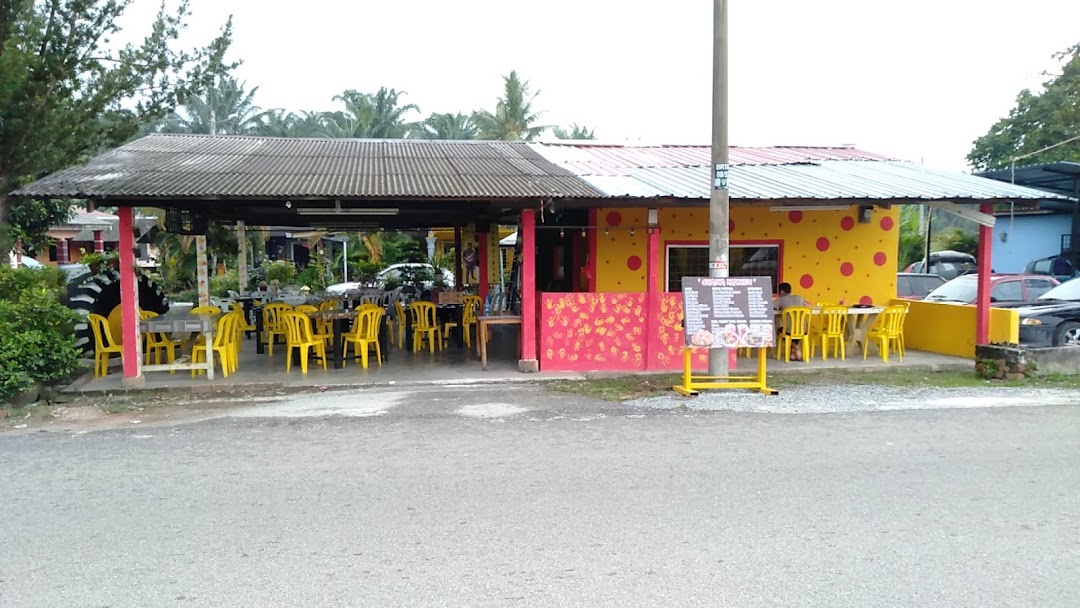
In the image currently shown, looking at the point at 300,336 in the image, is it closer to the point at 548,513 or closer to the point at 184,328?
the point at 184,328

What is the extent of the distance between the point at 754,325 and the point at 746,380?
3.54 feet

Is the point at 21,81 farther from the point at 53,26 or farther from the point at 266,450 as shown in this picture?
the point at 266,450

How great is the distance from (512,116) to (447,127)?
4.87 m

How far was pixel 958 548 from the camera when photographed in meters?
4.36

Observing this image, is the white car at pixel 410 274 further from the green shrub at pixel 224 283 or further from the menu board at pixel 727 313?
the menu board at pixel 727 313

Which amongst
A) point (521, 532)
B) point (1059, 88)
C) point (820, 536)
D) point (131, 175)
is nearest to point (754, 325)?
point (820, 536)

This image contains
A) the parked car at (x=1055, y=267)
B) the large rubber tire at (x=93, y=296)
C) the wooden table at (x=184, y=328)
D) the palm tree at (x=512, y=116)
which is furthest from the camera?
the palm tree at (x=512, y=116)

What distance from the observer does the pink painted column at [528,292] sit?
424 inches

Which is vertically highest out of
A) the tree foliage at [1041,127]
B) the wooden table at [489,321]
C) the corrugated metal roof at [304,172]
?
the tree foliage at [1041,127]

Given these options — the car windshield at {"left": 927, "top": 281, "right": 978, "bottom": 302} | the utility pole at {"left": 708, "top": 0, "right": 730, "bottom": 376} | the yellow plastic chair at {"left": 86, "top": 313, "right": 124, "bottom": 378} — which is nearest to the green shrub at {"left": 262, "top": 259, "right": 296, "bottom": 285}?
the yellow plastic chair at {"left": 86, "top": 313, "right": 124, "bottom": 378}

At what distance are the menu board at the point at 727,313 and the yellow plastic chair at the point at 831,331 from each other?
3201 millimetres

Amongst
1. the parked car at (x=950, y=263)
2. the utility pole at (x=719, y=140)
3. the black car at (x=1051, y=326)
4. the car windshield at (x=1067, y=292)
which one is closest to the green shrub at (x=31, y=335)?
the utility pole at (x=719, y=140)

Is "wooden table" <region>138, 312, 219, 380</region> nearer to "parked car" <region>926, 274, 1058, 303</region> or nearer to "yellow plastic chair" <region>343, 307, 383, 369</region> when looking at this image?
"yellow plastic chair" <region>343, 307, 383, 369</region>

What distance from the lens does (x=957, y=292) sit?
14.1 meters
